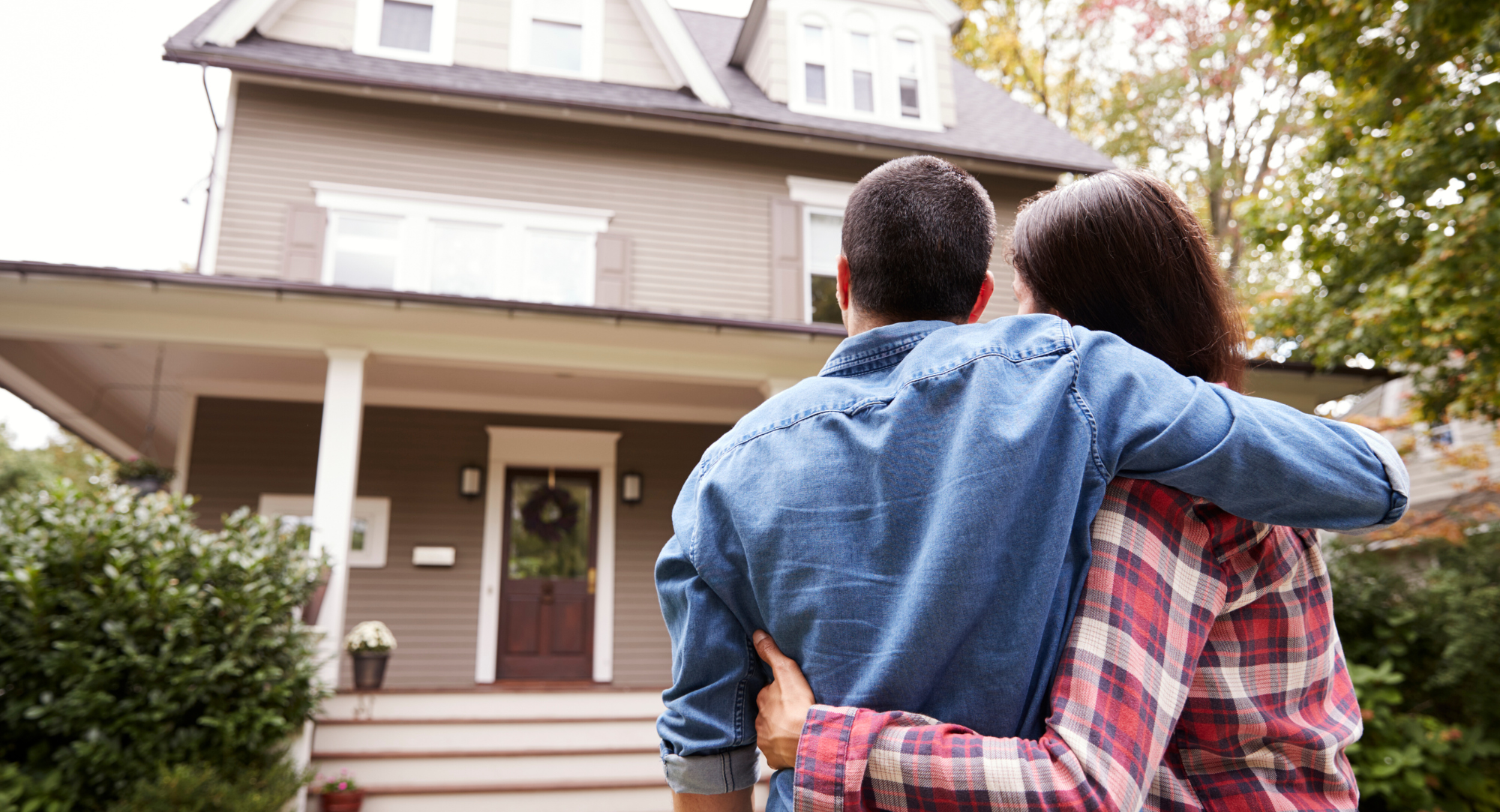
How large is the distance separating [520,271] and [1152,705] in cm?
788

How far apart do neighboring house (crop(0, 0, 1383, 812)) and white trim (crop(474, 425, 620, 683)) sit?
0.03 metres

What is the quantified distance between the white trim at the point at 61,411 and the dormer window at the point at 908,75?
830 cm

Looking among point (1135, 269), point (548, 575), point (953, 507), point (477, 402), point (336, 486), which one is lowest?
point (953, 507)

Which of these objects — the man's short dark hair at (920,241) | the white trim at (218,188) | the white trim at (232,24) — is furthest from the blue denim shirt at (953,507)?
the white trim at (232,24)

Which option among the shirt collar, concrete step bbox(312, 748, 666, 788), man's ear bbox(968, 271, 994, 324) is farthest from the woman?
concrete step bbox(312, 748, 666, 788)

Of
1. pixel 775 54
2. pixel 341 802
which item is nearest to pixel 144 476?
pixel 341 802

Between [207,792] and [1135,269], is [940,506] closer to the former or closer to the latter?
[1135,269]

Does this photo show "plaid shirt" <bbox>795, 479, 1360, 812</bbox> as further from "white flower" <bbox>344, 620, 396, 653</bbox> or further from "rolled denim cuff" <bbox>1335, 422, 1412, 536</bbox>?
"white flower" <bbox>344, 620, 396, 653</bbox>

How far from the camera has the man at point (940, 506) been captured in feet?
3.09

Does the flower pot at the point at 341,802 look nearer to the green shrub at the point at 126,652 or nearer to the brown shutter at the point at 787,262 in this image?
the green shrub at the point at 126,652

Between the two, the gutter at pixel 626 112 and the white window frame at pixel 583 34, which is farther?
the white window frame at pixel 583 34

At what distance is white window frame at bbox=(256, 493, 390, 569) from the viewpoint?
25.9ft

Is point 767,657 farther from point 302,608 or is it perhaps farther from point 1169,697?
point 302,608

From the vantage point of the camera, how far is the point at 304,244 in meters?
7.68
